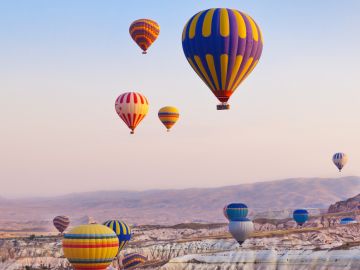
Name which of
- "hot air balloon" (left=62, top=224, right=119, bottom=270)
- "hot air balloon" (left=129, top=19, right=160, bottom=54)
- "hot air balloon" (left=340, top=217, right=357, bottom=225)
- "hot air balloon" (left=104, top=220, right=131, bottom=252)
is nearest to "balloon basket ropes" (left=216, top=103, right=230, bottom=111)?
"hot air balloon" (left=62, top=224, right=119, bottom=270)

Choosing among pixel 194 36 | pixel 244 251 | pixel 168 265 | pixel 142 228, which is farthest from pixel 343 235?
pixel 194 36

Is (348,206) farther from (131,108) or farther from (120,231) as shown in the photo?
(131,108)

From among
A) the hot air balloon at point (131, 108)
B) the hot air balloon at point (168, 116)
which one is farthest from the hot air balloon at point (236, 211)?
the hot air balloon at point (131, 108)

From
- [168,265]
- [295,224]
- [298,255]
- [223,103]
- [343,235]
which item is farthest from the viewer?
[295,224]

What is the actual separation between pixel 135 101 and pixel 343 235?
52236 millimetres

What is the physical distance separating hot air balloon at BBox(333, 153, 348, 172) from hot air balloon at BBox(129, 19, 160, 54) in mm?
71081

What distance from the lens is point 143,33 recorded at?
89.9 meters

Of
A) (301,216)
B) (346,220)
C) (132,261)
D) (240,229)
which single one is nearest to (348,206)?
(301,216)

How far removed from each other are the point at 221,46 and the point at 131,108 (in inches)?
1372

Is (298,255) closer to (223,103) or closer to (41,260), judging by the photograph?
(223,103)

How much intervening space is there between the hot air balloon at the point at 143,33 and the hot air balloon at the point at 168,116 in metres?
14.4

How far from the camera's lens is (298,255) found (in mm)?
83812

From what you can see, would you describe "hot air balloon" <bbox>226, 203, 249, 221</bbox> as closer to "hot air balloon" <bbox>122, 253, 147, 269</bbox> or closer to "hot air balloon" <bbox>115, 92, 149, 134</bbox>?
"hot air balloon" <bbox>122, 253, 147, 269</bbox>

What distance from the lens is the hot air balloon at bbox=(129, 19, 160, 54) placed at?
89.8m
